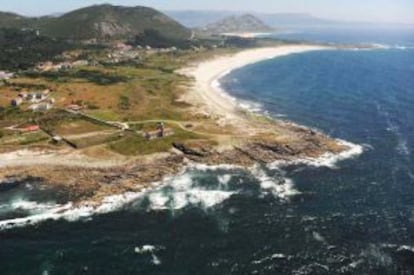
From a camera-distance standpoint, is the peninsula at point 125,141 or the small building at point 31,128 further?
the small building at point 31,128

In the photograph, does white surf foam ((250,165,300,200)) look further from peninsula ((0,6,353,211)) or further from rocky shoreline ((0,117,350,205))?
peninsula ((0,6,353,211))

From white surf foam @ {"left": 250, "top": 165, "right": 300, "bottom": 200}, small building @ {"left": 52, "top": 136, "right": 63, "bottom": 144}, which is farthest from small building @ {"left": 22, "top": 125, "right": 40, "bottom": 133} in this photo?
white surf foam @ {"left": 250, "top": 165, "right": 300, "bottom": 200}

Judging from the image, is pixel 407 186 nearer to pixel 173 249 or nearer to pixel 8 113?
pixel 173 249

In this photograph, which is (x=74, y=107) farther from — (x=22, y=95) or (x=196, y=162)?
(x=196, y=162)

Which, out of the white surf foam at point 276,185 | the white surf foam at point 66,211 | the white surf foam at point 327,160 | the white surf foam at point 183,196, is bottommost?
the white surf foam at point 66,211

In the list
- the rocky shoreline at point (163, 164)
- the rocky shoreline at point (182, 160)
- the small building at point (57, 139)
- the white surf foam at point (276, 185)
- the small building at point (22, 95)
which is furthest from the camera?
the small building at point (22, 95)

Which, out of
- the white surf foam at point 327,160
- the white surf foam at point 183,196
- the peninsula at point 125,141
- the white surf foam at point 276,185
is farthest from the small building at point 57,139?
the white surf foam at point 327,160

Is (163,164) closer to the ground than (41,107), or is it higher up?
closer to the ground

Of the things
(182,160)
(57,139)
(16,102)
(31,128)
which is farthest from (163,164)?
(16,102)

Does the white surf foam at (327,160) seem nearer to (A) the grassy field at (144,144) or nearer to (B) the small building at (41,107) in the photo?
(A) the grassy field at (144,144)

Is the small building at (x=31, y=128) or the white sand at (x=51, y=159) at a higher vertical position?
the small building at (x=31, y=128)

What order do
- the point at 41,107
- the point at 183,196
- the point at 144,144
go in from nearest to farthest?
1. the point at 183,196
2. the point at 144,144
3. the point at 41,107
